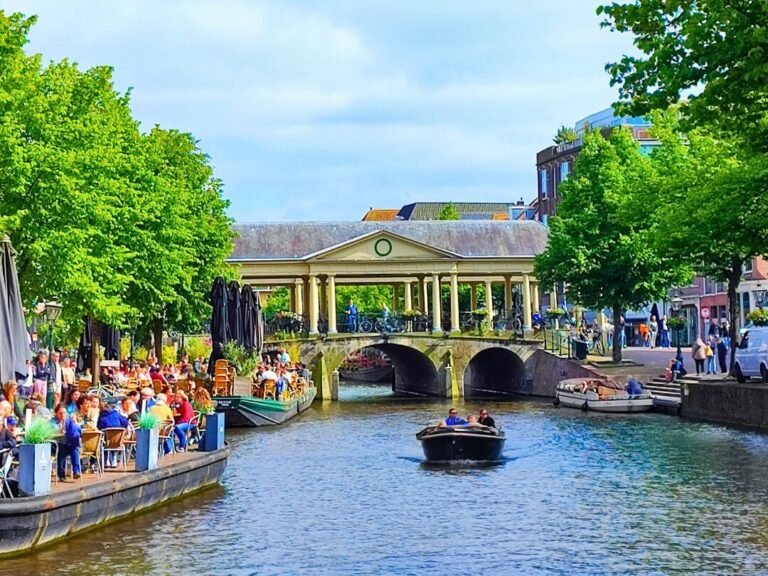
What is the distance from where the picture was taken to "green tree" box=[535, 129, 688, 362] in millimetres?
60500

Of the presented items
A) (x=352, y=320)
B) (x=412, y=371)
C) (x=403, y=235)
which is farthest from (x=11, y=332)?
(x=412, y=371)

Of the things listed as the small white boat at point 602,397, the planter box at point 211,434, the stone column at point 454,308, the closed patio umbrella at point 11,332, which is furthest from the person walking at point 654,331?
the closed patio umbrella at point 11,332

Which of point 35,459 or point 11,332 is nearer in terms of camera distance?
point 35,459

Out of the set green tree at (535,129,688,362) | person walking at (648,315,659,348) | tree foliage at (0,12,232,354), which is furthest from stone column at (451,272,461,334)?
tree foliage at (0,12,232,354)

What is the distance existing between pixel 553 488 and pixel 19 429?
1188 cm

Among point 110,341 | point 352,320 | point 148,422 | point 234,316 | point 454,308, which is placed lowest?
point 148,422

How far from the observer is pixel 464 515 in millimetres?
24938

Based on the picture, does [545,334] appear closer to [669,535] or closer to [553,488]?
[553,488]

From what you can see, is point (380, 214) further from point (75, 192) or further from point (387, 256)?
point (75, 192)

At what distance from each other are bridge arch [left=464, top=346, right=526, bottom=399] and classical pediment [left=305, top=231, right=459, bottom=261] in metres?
7.04

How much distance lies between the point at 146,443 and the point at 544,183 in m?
90.2

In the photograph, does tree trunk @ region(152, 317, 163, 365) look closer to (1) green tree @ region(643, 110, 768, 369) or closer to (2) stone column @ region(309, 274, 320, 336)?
(2) stone column @ region(309, 274, 320, 336)

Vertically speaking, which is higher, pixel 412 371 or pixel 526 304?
pixel 526 304

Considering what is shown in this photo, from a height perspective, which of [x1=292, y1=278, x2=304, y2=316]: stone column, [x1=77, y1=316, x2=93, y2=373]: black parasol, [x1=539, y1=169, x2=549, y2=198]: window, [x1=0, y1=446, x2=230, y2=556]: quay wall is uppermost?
[x1=539, y1=169, x2=549, y2=198]: window
